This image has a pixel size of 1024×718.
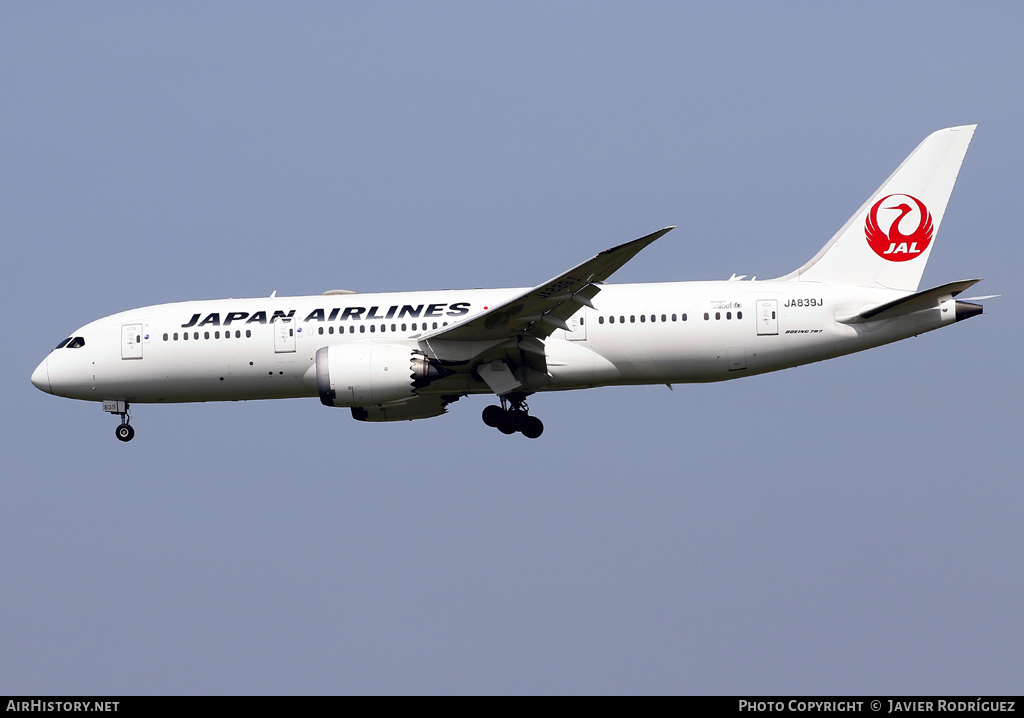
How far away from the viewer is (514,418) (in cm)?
3020

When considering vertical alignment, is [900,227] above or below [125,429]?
above

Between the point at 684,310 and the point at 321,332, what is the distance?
327 inches

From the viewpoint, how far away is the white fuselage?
95.3 feet

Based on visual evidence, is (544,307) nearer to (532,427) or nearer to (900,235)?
(532,427)

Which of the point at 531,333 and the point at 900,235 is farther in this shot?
the point at 900,235

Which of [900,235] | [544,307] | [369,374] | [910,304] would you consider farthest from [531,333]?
[900,235]

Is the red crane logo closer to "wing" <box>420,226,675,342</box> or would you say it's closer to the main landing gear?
"wing" <box>420,226,675,342</box>

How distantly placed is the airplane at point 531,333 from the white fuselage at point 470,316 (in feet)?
0.10

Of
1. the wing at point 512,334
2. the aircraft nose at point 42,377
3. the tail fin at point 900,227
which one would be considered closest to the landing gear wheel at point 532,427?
the wing at point 512,334

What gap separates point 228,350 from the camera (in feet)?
98.7

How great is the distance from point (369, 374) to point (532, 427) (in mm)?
4386

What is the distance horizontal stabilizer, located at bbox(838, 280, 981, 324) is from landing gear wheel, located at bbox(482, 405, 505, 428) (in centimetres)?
804
